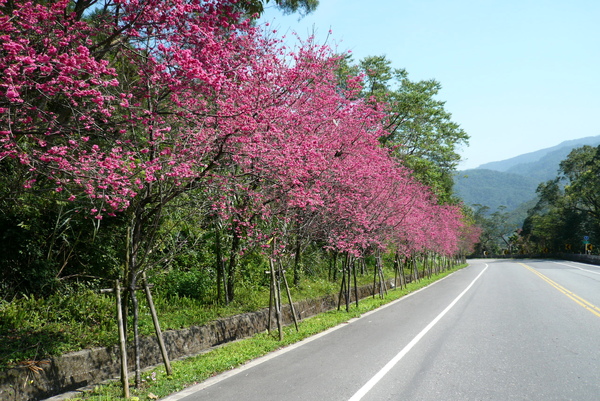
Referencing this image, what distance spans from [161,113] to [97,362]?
154 inches

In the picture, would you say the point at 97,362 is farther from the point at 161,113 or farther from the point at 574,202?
the point at 574,202

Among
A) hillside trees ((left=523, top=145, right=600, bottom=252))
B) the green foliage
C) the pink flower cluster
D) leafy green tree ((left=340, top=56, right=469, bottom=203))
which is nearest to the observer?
the pink flower cluster

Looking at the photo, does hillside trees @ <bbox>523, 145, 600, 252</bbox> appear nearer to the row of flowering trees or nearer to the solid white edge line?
the row of flowering trees

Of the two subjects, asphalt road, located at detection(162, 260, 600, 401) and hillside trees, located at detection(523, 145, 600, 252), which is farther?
hillside trees, located at detection(523, 145, 600, 252)

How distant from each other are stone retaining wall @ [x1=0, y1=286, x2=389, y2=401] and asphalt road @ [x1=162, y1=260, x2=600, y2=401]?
147cm

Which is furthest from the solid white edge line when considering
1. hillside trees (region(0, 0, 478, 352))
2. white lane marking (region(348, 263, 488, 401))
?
white lane marking (region(348, 263, 488, 401))

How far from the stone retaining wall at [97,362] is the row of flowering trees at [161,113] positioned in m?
1.28

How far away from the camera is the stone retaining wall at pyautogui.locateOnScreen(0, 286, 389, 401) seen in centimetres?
568

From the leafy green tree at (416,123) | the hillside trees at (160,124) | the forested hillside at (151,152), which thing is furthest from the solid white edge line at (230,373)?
the leafy green tree at (416,123)

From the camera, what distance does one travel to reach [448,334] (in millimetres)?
10367

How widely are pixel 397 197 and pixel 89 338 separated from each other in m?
15.9

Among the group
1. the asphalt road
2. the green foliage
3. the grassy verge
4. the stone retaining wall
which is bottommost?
the asphalt road

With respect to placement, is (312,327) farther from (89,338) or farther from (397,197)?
(397,197)

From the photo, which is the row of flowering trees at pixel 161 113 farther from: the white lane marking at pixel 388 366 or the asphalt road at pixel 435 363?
the white lane marking at pixel 388 366
